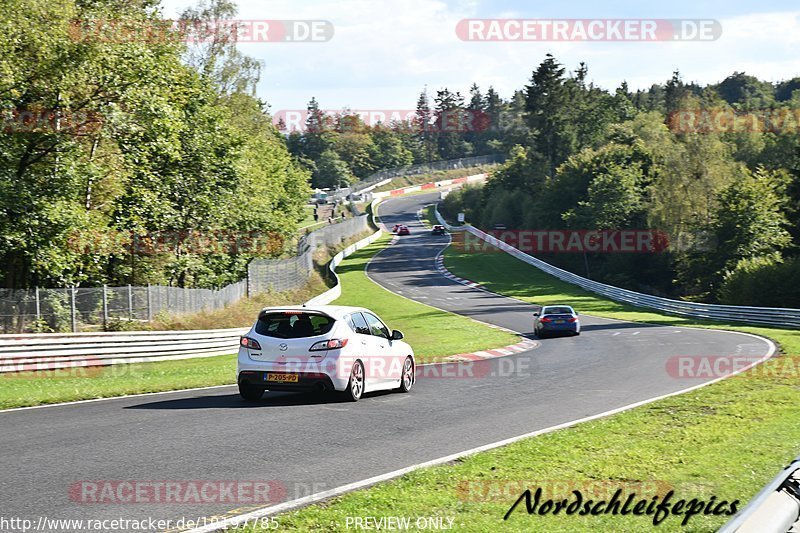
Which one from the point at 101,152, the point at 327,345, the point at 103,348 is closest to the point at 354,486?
the point at 327,345

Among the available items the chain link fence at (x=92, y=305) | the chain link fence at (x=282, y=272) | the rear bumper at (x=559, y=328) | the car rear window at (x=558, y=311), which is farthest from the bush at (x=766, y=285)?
the chain link fence at (x=92, y=305)

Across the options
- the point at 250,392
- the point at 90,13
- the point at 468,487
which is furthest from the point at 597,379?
the point at 90,13

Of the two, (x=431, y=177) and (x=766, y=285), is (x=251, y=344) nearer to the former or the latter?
(x=766, y=285)

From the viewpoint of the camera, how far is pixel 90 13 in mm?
28578

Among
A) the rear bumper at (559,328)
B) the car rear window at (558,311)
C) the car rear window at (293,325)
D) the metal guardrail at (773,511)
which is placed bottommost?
the rear bumper at (559,328)

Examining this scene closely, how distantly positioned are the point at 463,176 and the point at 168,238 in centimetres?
14697

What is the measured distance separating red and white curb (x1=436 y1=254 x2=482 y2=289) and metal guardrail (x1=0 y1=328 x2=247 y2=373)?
39.2 m

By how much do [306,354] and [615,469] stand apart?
6.41 metres

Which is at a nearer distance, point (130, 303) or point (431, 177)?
point (130, 303)

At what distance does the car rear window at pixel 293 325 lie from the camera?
14.0 metres

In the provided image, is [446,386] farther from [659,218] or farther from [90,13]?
[659,218]

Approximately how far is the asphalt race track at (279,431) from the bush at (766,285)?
31.7 m

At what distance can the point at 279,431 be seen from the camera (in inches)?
424

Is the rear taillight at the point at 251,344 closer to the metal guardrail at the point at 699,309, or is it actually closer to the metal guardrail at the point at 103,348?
the metal guardrail at the point at 103,348
